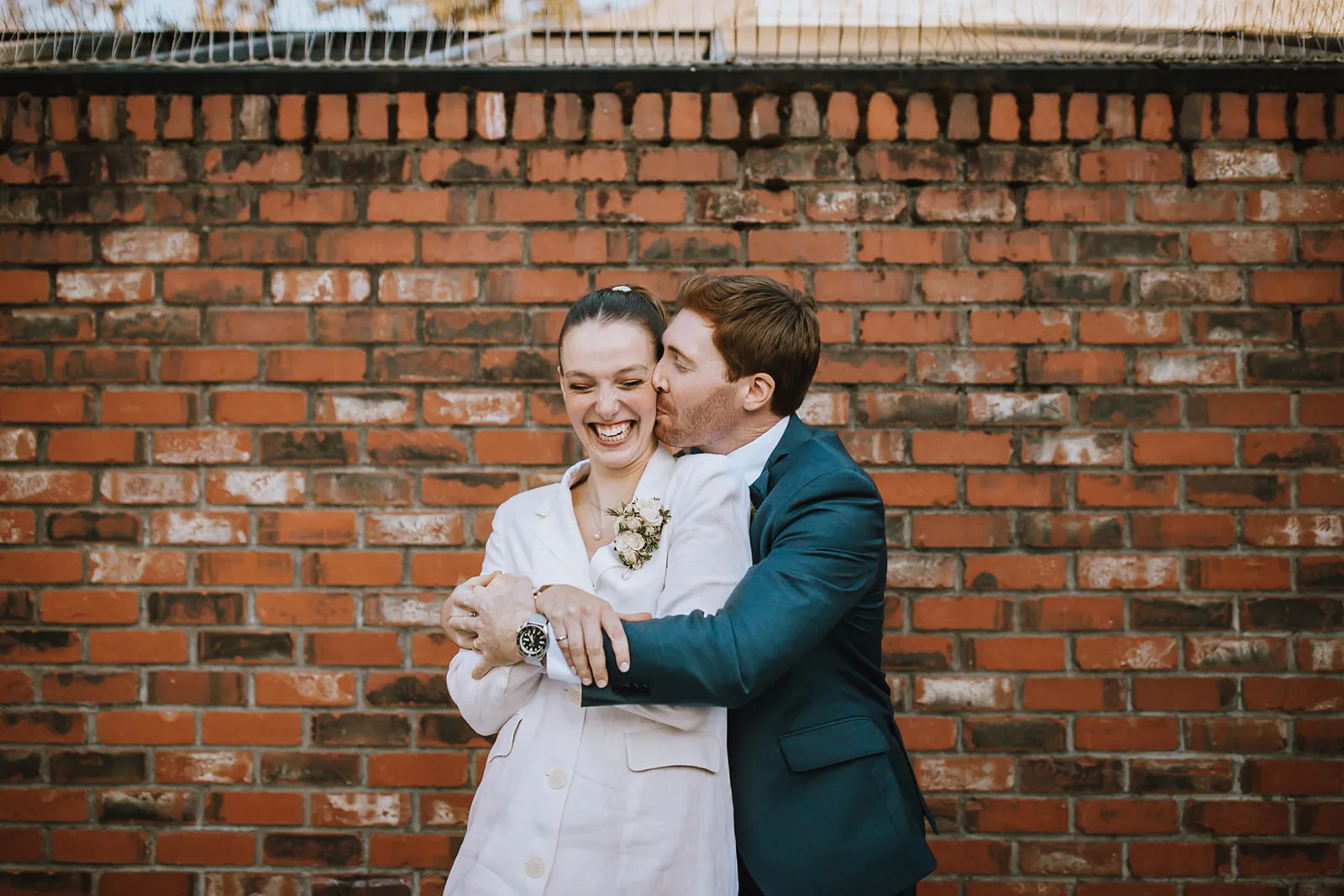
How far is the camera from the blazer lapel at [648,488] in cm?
195

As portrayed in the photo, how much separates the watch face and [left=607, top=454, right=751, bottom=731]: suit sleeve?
18 centimetres

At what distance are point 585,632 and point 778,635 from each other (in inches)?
13.5

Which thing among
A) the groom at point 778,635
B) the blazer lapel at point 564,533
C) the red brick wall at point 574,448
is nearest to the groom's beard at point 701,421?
the groom at point 778,635

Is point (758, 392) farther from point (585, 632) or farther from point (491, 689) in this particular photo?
point (491, 689)

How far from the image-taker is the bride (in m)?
1.78

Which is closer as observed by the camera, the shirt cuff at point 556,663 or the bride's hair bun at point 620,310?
the shirt cuff at point 556,663

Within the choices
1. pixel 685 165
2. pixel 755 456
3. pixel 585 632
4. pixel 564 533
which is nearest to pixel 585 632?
pixel 585 632

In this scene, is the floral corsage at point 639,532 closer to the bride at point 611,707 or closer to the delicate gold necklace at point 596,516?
the bride at point 611,707

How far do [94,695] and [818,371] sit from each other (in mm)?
2257

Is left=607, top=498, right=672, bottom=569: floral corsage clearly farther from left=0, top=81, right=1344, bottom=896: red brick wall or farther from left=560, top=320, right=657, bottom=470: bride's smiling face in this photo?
left=0, top=81, right=1344, bottom=896: red brick wall

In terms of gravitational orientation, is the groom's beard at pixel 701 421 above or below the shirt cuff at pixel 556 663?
above

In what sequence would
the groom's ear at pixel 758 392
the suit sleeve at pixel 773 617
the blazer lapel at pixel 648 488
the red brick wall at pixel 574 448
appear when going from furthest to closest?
the red brick wall at pixel 574 448 → the groom's ear at pixel 758 392 → the blazer lapel at pixel 648 488 → the suit sleeve at pixel 773 617

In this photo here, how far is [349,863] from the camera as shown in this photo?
2803 mm

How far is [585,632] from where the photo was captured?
1.74 meters
